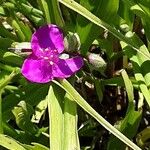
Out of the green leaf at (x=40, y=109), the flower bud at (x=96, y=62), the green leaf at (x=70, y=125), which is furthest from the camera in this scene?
the green leaf at (x=40, y=109)

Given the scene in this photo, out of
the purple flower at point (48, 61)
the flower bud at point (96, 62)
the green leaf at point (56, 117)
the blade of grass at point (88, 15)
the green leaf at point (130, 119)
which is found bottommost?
the green leaf at point (130, 119)

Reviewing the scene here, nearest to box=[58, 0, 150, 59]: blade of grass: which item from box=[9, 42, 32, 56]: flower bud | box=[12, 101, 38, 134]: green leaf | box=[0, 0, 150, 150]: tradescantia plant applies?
box=[0, 0, 150, 150]: tradescantia plant

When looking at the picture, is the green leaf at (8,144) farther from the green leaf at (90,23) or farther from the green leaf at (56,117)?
the green leaf at (90,23)

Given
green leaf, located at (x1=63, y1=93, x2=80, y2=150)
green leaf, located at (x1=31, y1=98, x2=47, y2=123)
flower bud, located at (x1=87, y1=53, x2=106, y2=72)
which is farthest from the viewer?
green leaf, located at (x1=31, y1=98, x2=47, y2=123)

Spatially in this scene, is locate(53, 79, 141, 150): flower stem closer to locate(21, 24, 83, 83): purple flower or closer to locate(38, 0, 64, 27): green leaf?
locate(21, 24, 83, 83): purple flower

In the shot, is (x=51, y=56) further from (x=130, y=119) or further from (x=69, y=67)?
(x=130, y=119)

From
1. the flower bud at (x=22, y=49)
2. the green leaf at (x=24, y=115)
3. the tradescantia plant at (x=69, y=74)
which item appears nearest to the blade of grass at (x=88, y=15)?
the tradescantia plant at (x=69, y=74)

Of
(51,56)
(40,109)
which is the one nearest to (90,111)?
(51,56)
